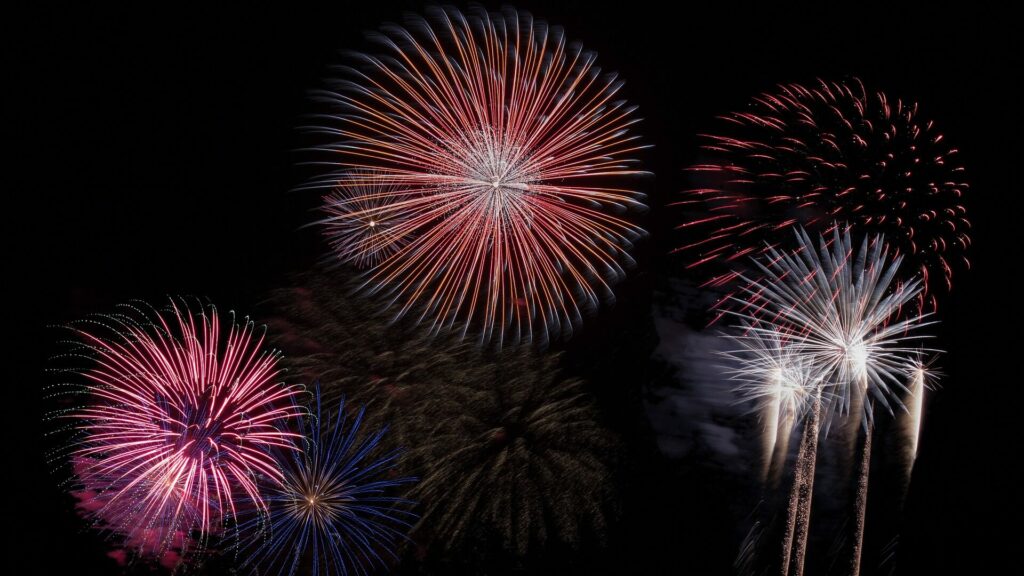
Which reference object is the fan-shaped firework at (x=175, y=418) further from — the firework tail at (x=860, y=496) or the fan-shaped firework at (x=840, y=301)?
the firework tail at (x=860, y=496)

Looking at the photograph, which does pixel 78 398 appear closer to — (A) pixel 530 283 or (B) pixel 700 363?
(A) pixel 530 283

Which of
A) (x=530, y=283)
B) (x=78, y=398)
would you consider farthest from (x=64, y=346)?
(x=530, y=283)

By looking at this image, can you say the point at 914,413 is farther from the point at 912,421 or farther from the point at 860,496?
the point at 860,496

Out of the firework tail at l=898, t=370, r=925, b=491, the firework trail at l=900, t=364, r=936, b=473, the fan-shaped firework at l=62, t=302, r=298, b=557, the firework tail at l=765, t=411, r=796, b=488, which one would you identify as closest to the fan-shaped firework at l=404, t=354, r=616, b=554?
the fan-shaped firework at l=62, t=302, r=298, b=557

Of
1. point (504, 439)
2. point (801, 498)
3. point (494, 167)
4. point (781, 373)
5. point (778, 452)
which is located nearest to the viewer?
point (494, 167)

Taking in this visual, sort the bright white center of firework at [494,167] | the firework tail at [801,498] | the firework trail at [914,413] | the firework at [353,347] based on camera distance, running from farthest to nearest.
→ the firework trail at [914,413] < the firework tail at [801,498] < the firework at [353,347] < the bright white center of firework at [494,167]

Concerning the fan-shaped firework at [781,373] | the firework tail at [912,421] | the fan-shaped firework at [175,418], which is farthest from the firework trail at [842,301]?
the fan-shaped firework at [175,418]

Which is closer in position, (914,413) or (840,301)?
(840,301)

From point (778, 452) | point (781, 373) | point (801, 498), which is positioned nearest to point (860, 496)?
point (801, 498)

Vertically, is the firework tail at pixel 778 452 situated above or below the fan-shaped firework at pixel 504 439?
above

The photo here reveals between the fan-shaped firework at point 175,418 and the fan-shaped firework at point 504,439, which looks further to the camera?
the fan-shaped firework at point 504,439
